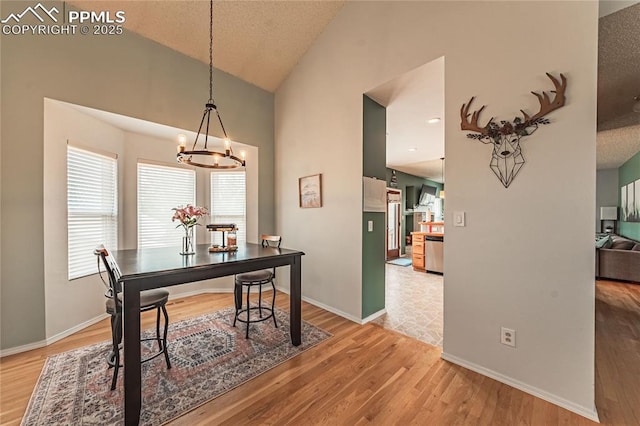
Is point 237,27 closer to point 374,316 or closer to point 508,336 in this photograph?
point 374,316

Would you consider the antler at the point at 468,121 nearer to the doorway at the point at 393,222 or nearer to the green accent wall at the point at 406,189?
the doorway at the point at 393,222

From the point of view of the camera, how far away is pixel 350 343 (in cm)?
254

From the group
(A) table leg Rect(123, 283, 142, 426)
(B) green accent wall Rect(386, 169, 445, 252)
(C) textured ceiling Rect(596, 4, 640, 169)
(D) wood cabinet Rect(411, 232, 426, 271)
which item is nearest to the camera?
(A) table leg Rect(123, 283, 142, 426)

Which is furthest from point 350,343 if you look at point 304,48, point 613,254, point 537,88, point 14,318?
point 613,254

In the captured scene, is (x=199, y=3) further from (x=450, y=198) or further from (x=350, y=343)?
(x=350, y=343)

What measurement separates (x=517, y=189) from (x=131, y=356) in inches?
112

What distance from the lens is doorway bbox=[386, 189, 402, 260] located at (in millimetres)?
7547

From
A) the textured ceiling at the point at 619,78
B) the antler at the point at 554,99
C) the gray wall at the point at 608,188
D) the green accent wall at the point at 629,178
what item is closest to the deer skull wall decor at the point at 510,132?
the antler at the point at 554,99

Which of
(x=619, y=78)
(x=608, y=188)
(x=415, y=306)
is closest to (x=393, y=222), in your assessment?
(x=415, y=306)

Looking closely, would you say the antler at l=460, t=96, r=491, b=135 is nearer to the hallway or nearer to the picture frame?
the picture frame

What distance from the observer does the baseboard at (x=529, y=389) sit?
5.30 feet

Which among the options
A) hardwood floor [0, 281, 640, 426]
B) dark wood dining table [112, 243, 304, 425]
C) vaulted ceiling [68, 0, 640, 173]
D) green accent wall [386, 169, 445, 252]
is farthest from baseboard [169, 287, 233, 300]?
green accent wall [386, 169, 445, 252]

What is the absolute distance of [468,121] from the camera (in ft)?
6.97

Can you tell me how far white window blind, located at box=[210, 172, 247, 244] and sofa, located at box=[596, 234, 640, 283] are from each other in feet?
22.8
